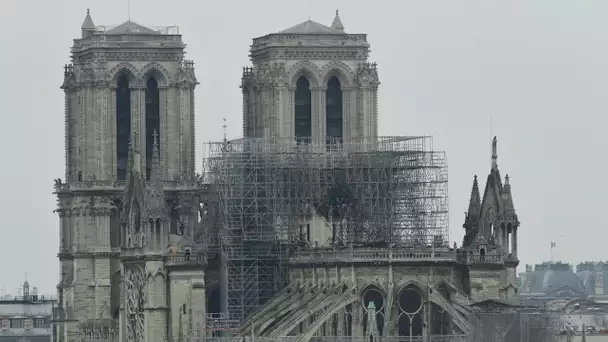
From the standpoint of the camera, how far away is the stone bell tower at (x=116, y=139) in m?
162

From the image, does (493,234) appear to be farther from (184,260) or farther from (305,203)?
(184,260)

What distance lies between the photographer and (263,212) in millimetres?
152000

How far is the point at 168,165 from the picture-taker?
16212 centimetres

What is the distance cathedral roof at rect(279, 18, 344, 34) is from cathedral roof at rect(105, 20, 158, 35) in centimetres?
862

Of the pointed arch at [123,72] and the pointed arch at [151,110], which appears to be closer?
the pointed arch at [123,72]

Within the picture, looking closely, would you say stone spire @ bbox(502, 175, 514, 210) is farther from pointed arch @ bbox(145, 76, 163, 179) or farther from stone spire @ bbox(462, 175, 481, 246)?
pointed arch @ bbox(145, 76, 163, 179)

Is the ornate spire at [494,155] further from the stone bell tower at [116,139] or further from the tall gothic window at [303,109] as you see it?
the stone bell tower at [116,139]

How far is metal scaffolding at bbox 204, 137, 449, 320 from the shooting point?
5969 inches

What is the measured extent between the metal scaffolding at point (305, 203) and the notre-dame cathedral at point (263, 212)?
0.10 meters

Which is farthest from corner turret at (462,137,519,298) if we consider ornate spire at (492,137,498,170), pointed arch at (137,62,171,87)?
pointed arch at (137,62,171,87)

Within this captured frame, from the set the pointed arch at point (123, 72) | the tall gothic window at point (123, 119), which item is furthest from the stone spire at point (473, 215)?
the pointed arch at point (123, 72)

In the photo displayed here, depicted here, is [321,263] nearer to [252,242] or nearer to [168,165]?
[252,242]

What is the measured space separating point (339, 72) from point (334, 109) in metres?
2.02

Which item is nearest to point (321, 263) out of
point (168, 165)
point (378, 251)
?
point (378, 251)
